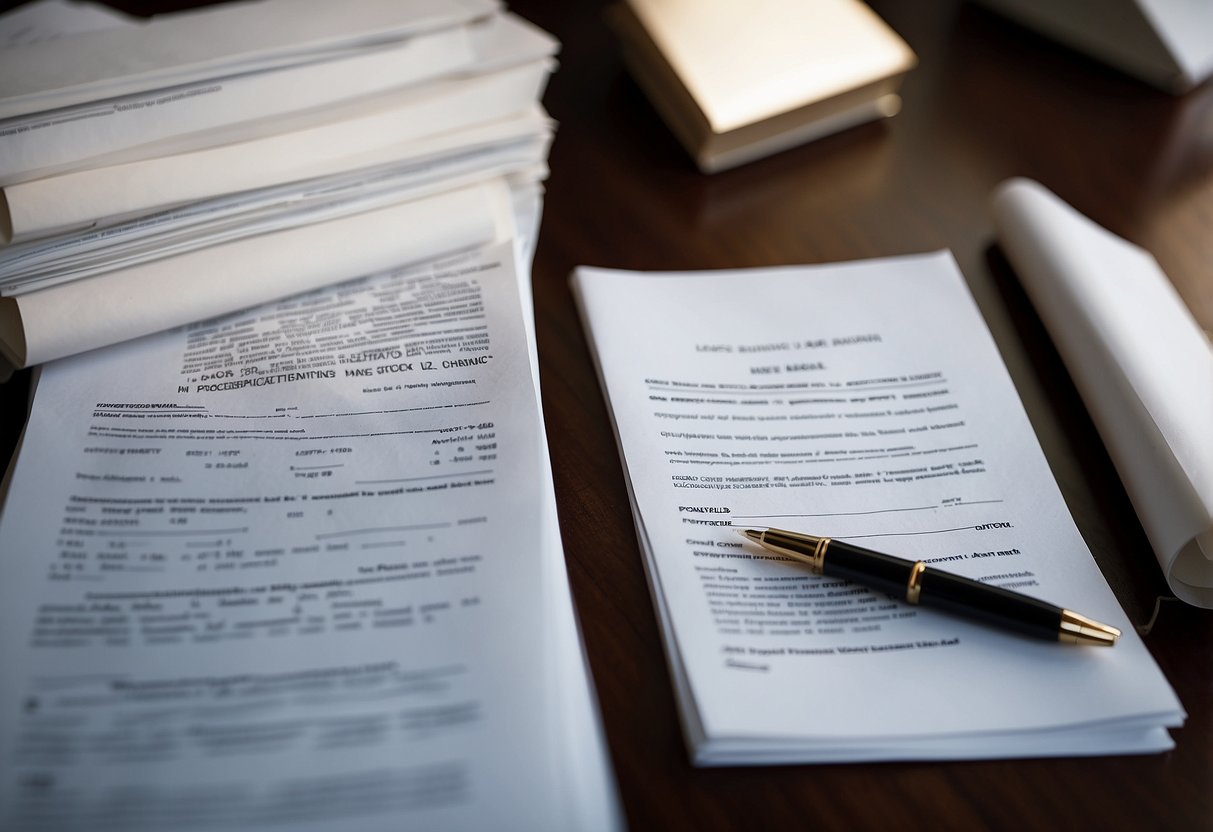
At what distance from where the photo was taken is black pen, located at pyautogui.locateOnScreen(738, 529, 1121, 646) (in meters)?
0.47

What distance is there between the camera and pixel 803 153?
2.56 ft

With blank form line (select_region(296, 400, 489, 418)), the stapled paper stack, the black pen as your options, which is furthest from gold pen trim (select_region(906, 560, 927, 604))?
the stapled paper stack

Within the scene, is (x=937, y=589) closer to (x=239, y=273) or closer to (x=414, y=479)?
(x=414, y=479)

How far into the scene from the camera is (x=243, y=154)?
22.6 inches

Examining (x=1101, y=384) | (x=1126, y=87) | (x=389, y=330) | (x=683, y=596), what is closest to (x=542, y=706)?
(x=683, y=596)

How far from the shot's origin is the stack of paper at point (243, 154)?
21.0 inches

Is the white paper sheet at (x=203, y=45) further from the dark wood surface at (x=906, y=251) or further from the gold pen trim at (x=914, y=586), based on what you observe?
the gold pen trim at (x=914, y=586)

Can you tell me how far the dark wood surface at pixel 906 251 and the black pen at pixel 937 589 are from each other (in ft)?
0.20

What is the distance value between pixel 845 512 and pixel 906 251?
274 mm

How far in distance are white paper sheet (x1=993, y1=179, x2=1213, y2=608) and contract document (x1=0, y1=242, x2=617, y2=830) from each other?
33cm

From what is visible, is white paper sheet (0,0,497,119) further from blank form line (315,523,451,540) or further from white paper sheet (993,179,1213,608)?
white paper sheet (993,179,1213,608)

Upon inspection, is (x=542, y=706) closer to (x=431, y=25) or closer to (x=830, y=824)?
(x=830, y=824)

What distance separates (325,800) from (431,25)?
1.56 feet

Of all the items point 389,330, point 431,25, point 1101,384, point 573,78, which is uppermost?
point 573,78
